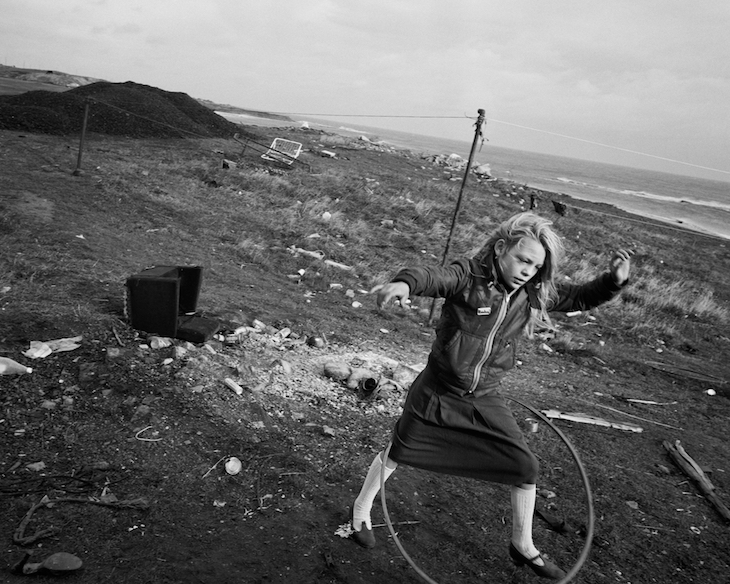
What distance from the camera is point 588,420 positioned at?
535 cm

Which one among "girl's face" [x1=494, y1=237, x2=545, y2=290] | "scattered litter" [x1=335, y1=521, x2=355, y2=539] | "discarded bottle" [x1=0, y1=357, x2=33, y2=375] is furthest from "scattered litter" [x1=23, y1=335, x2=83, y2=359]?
"girl's face" [x1=494, y1=237, x2=545, y2=290]

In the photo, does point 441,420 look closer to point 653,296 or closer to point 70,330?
point 70,330

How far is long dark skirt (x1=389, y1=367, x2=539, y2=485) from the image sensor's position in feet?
8.87

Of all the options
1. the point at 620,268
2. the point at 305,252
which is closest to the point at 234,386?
the point at 620,268

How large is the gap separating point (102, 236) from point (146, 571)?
619cm

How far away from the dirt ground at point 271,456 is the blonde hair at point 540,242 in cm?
158

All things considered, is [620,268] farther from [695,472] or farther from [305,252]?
[305,252]

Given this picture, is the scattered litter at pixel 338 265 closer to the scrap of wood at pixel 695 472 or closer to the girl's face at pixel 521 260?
the scrap of wood at pixel 695 472

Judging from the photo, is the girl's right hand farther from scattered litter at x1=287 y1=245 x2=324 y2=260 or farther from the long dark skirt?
scattered litter at x1=287 y1=245 x2=324 y2=260

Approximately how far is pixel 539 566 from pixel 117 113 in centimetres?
1960

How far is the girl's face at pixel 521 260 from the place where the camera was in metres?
2.58

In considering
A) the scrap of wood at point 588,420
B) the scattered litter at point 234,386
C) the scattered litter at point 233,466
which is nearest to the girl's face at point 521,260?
the scattered litter at point 233,466

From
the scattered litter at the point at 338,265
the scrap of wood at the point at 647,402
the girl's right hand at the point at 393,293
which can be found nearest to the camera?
the girl's right hand at the point at 393,293

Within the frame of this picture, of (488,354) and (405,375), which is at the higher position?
(488,354)
